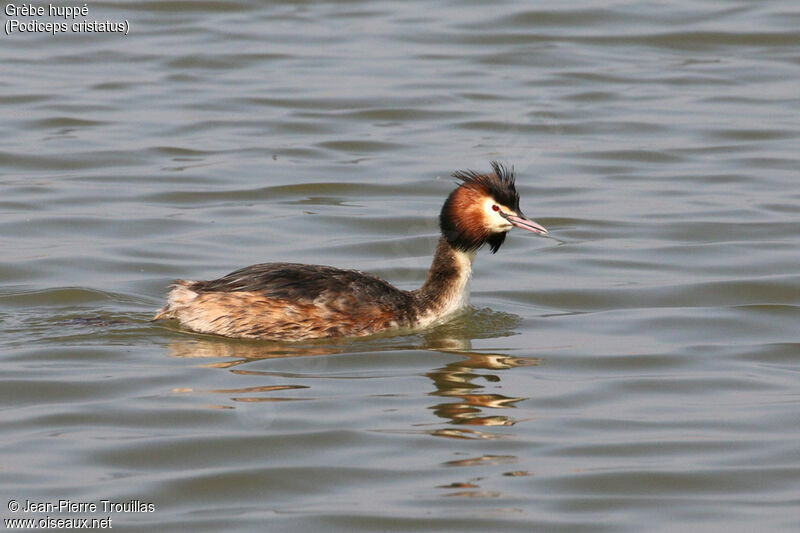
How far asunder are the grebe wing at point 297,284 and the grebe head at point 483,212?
67 cm

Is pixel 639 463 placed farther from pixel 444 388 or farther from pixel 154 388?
pixel 154 388

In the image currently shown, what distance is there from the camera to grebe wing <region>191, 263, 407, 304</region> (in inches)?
359

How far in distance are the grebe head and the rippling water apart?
2.03ft

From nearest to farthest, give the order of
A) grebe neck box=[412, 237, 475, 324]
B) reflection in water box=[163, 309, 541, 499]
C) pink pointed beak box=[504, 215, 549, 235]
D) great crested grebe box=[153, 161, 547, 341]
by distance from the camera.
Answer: reflection in water box=[163, 309, 541, 499] → great crested grebe box=[153, 161, 547, 341] → pink pointed beak box=[504, 215, 549, 235] → grebe neck box=[412, 237, 475, 324]

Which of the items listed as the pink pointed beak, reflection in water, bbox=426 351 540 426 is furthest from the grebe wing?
the pink pointed beak

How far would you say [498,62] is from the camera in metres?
17.9

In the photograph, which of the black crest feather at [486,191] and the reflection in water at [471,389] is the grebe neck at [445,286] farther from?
the reflection in water at [471,389]

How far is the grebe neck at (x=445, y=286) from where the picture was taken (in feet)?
31.4

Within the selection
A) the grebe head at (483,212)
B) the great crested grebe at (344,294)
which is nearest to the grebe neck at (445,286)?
the great crested grebe at (344,294)

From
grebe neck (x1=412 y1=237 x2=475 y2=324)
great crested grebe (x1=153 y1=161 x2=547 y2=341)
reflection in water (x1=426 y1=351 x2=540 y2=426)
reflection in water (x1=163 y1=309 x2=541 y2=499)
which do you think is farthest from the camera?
grebe neck (x1=412 y1=237 x2=475 y2=324)

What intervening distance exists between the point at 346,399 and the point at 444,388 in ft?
2.08

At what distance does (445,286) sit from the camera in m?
9.60

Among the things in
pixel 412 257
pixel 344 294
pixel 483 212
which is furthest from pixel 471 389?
pixel 412 257

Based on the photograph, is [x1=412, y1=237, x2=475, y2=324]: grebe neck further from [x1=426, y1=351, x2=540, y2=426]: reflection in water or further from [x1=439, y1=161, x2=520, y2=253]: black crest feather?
[x1=426, y1=351, x2=540, y2=426]: reflection in water
